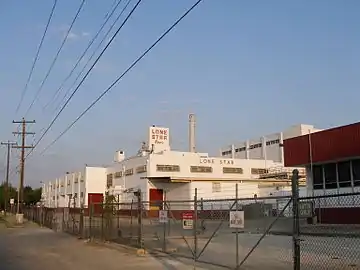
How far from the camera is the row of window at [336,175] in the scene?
32.7 m

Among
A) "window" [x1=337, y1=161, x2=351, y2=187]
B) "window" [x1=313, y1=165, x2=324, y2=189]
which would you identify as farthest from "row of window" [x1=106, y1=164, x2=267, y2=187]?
"window" [x1=337, y1=161, x2=351, y2=187]

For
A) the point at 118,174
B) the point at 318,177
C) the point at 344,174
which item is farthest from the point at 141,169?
the point at 344,174

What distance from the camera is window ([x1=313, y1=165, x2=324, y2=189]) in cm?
3544

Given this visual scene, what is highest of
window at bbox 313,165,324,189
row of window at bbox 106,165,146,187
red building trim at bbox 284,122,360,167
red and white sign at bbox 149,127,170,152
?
red and white sign at bbox 149,127,170,152

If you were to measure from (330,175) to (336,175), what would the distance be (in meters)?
0.66

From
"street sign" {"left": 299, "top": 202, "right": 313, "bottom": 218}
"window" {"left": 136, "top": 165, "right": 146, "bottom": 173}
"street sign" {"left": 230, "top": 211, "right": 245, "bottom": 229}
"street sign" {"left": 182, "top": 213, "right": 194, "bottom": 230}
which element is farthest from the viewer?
"window" {"left": 136, "top": 165, "right": 146, "bottom": 173}

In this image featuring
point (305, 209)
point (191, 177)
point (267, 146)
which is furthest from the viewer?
point (267, 146)

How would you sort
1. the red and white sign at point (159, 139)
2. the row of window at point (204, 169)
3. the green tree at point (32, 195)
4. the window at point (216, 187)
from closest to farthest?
the row of window at point (204, 169)
the window at point (216, 187)
the red and white sign at point (159, 139)
the green tree at point (32, 195)

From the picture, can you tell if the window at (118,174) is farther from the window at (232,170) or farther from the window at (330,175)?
the window at (330,175)

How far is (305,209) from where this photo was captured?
10.4 meters

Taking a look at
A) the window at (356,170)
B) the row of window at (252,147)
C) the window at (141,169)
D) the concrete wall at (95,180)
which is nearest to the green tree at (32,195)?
the row of window at (252,147)

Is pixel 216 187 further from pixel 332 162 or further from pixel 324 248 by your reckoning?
pixel 324 248

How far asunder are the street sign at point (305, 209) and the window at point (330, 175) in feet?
81.8

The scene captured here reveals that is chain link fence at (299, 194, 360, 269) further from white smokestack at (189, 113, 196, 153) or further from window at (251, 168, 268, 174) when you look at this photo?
white smokestack at (189, 113, 196, 153)
